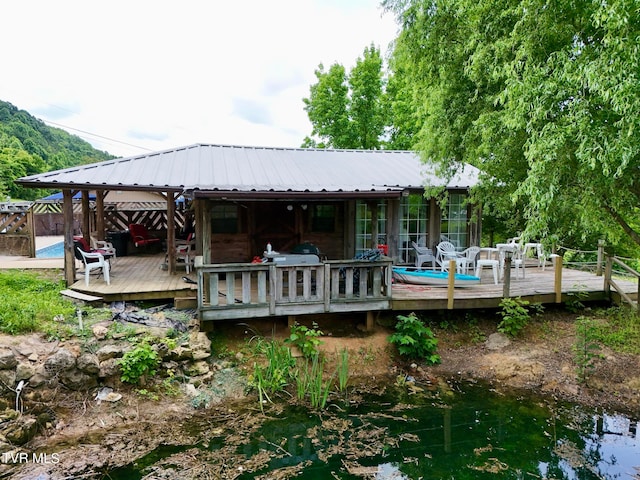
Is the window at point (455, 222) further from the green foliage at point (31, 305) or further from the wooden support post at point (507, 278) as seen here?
the green foliage at point (31, 305)

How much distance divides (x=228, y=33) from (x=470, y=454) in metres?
16.7

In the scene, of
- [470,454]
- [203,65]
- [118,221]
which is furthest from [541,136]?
[203,65]

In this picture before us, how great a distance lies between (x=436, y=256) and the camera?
9461 mm

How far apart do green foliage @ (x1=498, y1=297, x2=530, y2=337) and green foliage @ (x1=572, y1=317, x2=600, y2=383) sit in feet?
2.80

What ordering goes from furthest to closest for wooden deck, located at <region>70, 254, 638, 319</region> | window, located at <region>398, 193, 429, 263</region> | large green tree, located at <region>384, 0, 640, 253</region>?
window, located at <region>398, 193, 429, 263</region> < wooden deck, located at <region>70, 254, 638, 319</region> < large green tree, located at <region>384, 0, 640, 253</region>

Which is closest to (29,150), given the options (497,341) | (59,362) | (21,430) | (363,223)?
(363,223)

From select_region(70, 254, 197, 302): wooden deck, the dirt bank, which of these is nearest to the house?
select_region(70, 254, 197, 302): wooden deck

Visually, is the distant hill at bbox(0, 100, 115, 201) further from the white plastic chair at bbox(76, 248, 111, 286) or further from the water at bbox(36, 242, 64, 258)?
the white plastic chair at bbox(76, 248, 111, 286)

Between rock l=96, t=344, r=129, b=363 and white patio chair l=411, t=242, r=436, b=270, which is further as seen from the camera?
white patio chair l=411, t=242, r=436, b=270

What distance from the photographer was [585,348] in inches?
235

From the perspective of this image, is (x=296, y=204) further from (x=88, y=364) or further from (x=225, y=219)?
(x=88, y=364)

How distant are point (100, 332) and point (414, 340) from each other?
16.1ft

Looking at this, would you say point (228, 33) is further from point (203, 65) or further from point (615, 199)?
point (615, 199)

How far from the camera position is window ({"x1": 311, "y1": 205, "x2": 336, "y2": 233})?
926cm
